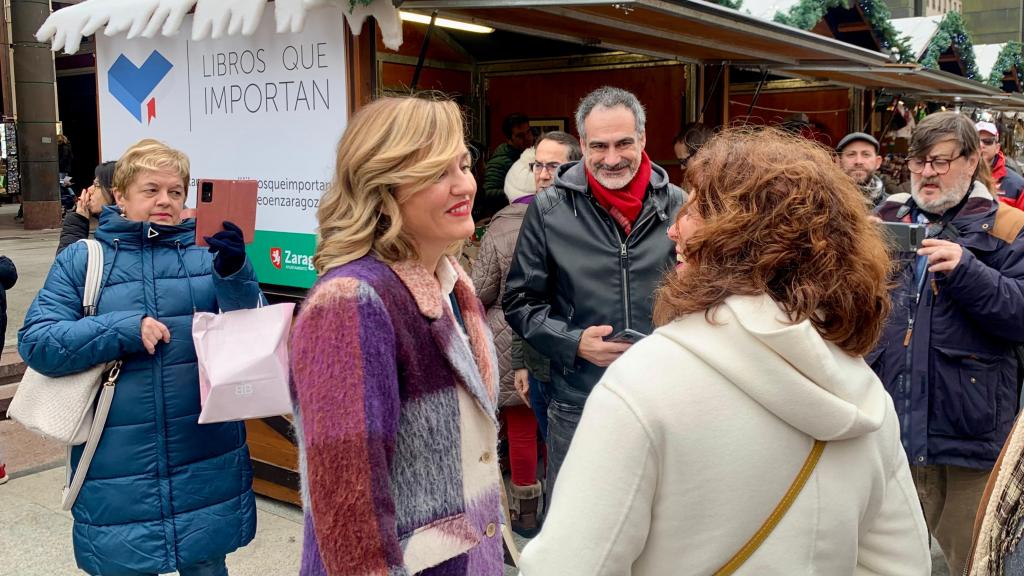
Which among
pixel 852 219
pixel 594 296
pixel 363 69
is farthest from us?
pixel 363 69

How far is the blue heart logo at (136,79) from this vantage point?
Result: 5.21m

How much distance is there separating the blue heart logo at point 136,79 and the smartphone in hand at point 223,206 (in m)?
2.61

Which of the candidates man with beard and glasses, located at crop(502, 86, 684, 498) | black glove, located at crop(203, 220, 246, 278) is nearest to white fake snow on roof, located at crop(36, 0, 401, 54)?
man with beard and glasses, located at crop(502, 86, 684, 498)

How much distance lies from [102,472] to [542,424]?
1701 mm

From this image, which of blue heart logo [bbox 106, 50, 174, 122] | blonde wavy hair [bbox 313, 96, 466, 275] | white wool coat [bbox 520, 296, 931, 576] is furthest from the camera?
blue heart logo [bbox 106, 50, 174, 122]

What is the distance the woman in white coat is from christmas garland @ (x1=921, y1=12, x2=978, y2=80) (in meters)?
9.65

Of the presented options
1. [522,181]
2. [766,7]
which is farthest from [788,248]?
[766,7]

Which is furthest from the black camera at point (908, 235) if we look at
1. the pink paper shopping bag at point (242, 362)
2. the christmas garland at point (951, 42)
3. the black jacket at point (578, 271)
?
the christmas garland at point (951, 42)

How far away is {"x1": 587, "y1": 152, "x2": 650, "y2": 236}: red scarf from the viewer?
10.5 ft

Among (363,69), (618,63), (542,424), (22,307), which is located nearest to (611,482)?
(542,424)

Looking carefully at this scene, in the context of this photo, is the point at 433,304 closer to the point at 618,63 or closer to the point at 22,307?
the point at 618,63

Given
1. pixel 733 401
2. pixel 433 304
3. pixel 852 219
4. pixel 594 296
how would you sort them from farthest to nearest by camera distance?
pixel 594 296 < pixel 433 304 < pixel 852 219 < pixel 733 401

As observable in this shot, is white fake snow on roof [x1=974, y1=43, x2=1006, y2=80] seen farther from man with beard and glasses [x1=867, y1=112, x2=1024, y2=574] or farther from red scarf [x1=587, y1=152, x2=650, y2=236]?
red scarf [x1=587, y1=152, x2=650, y2=236]

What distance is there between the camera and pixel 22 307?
31.5 feet
